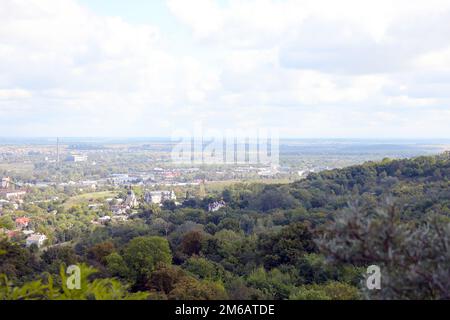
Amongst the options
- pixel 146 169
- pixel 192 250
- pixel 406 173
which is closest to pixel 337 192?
pixel 406 173

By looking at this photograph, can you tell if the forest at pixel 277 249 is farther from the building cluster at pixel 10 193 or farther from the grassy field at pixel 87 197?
the grassy field at pixel 87 197

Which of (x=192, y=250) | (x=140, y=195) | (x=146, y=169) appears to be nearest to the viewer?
(x=192, y=250)

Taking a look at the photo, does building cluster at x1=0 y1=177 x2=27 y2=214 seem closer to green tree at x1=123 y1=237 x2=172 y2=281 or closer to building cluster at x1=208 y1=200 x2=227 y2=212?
building cluster at x1=208 y1=200 x2=227 y2=212

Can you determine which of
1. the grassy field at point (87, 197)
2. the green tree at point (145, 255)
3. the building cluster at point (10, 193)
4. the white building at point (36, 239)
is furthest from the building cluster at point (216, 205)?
the building cluster at point (10, 193)

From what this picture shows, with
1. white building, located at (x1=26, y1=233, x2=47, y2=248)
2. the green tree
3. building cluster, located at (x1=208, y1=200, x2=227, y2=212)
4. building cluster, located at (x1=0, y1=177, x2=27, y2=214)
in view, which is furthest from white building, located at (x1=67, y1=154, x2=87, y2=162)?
the green tree

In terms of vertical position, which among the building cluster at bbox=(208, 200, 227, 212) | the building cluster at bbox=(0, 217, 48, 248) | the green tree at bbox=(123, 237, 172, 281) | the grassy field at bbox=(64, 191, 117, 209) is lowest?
the grassy field at bbox=(64, 191, 117, 209)
